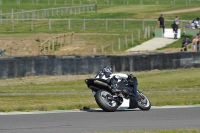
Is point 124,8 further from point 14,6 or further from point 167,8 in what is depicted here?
point 14,6

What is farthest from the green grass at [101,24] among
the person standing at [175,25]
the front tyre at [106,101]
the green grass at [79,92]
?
the front tyre at [106,101]

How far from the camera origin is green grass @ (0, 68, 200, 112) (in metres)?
17.4

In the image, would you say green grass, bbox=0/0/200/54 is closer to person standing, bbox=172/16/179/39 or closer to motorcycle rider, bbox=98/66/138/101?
person standing, bbox=172/16/179/39

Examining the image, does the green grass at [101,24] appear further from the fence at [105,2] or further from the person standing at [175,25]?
the person standing at [175,25]

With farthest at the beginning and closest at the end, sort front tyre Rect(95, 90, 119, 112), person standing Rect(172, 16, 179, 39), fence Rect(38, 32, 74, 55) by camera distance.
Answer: person standing Rect(172, 16, 179, 39), fence Rect(38, 32, 74, 55), front tyre Rect(95, 90, 119, 112)

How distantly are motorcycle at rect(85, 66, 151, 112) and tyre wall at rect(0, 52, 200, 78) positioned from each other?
961 centimetres

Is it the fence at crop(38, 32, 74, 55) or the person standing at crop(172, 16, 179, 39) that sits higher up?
the person standing at crop(172, 16, 179, 39)

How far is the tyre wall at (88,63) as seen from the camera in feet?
82.9

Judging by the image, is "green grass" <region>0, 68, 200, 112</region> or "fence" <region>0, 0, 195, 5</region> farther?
"fence" <region>0, 0, 195, 5</region>

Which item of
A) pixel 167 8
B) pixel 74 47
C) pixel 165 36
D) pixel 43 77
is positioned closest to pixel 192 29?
pixel 165 36

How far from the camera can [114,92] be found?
15703 millimetres

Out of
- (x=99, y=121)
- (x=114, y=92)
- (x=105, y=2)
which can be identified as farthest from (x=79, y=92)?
(x=105, y=2)

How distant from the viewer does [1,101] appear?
1831 centimetres

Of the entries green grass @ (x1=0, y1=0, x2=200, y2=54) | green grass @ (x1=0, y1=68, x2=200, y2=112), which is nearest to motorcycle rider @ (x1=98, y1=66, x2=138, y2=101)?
green grass @ (x1=0, y1=68, x2=200, y2=112)
